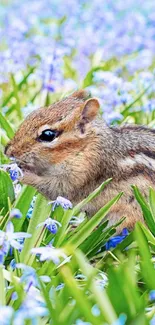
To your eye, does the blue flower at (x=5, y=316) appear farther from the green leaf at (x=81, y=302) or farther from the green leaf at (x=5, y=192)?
the green leaf at (x=5, y=192)

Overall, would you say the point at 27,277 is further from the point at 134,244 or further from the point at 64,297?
the point at 134,244

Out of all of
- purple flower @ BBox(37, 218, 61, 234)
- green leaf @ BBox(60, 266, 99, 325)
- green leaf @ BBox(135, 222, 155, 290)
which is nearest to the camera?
green leaf @ BBox(60, 266, 99, 325)

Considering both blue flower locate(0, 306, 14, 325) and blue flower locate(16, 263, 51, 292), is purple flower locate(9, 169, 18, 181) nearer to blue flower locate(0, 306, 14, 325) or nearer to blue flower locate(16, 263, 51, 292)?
blue flower locate(16, 263, 51, 292)

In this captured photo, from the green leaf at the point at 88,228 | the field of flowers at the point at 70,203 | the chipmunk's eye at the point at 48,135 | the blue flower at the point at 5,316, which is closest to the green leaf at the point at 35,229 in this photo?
the field of flowers at the point at 70,203

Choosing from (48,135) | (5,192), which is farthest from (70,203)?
(48,135)

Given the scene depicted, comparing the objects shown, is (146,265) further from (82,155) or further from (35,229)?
(82,155)

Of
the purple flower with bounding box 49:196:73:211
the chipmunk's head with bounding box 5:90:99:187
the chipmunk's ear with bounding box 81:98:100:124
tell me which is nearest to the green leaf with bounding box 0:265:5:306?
the purple flower with bounding box 49:196:73:211
